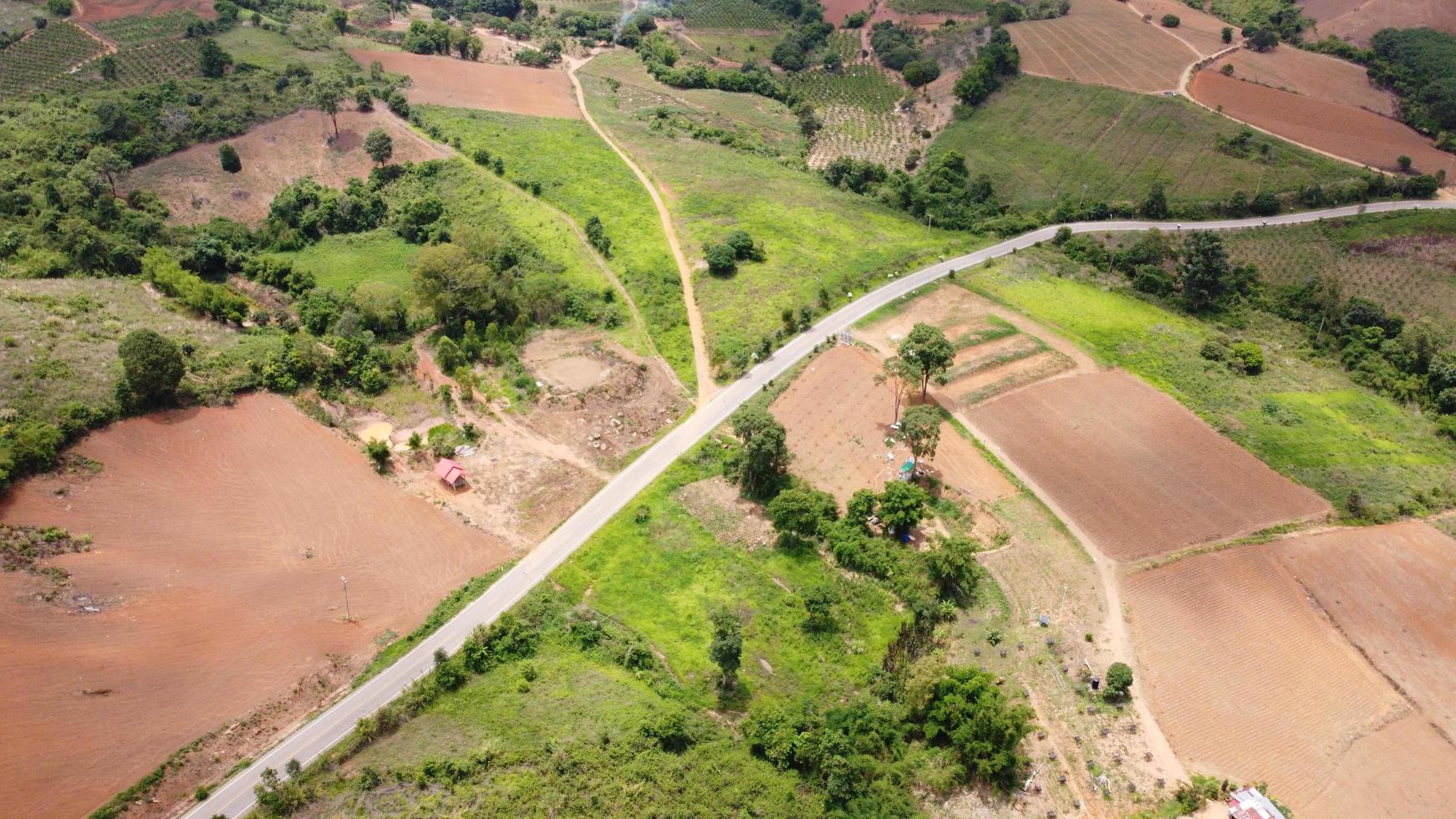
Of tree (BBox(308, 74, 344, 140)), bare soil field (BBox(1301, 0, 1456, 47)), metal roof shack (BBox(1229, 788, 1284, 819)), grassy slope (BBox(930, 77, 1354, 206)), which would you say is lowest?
metal roof shack (BBox(1229, 788, 1284, 819))

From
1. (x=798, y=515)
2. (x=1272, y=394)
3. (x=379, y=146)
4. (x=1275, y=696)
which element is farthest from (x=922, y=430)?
(x=379, y=146)

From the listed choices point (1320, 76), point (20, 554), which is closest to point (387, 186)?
point (20, 554)

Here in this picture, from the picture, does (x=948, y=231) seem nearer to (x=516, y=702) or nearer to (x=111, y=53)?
(x=516, y=702)

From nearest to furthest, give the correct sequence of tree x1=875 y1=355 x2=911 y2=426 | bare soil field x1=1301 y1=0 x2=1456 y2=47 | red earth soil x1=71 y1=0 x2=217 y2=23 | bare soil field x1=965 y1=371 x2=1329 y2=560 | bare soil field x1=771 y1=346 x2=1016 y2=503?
1. bare soil field x1=965 y1=371 x2=1329 y2=560
2. bare soil field x1=771 y1=346 x2=1016 y2=503
3. tree x1=875 y1=355 x2=911 y2=426
4. red earth soil x1=71 y1=0 x2=217 y2=23
5. bare soil field x1=1301 y1=0 x2=1456 y2=47

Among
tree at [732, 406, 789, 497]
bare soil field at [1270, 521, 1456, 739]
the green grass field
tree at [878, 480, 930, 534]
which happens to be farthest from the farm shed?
the green grass field

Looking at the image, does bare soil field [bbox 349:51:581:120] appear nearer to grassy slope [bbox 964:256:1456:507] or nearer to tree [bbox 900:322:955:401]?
grassy slope [bbox 964:256:1456:507]

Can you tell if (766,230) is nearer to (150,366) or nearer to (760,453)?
(760,453)
